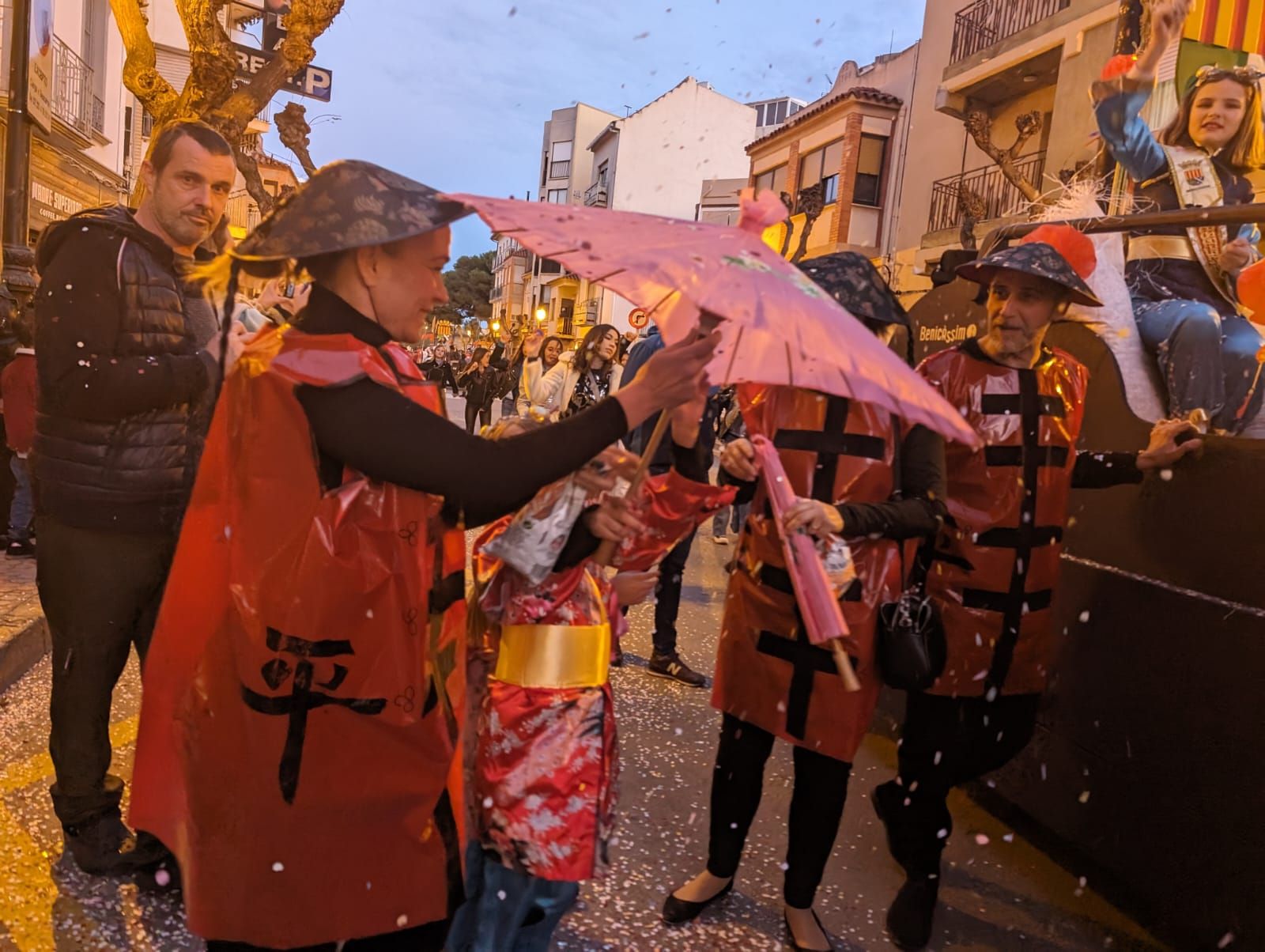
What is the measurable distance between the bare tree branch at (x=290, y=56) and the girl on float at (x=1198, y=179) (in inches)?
218

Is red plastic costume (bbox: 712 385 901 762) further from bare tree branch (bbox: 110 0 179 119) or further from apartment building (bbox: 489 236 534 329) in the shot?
→ apartment building (bbox: 489 236 534 329)

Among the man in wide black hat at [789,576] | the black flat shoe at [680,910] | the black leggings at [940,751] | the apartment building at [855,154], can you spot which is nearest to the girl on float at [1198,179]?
the black leggings at [940,751]

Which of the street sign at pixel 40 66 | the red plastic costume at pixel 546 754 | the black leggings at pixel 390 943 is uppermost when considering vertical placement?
the street sign at pixel 40 66

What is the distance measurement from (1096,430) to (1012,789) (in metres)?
1.40

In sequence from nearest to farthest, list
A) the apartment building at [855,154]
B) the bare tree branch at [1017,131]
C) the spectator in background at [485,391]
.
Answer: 1. the bare tree branch at [1017,131]
2. the spectator in background at [485,391]
3. the apartment building at [855,154]

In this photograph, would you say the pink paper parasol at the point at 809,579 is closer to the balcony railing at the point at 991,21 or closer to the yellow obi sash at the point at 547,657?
the yellow obi sash at the point at 547,657

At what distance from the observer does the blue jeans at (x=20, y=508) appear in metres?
6.04

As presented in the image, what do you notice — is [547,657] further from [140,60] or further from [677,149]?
[677,149]

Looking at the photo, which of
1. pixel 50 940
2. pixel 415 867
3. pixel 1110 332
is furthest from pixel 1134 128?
pixel 50 940

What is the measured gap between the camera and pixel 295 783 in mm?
1557

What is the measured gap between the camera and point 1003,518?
2.80 metres

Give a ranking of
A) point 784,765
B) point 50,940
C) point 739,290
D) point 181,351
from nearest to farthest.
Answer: point 739,290
point 50,940
point 181,351
point 784,765

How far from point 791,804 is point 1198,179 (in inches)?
147

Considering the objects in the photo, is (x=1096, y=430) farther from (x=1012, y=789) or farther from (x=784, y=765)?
(x=784, y=765)
